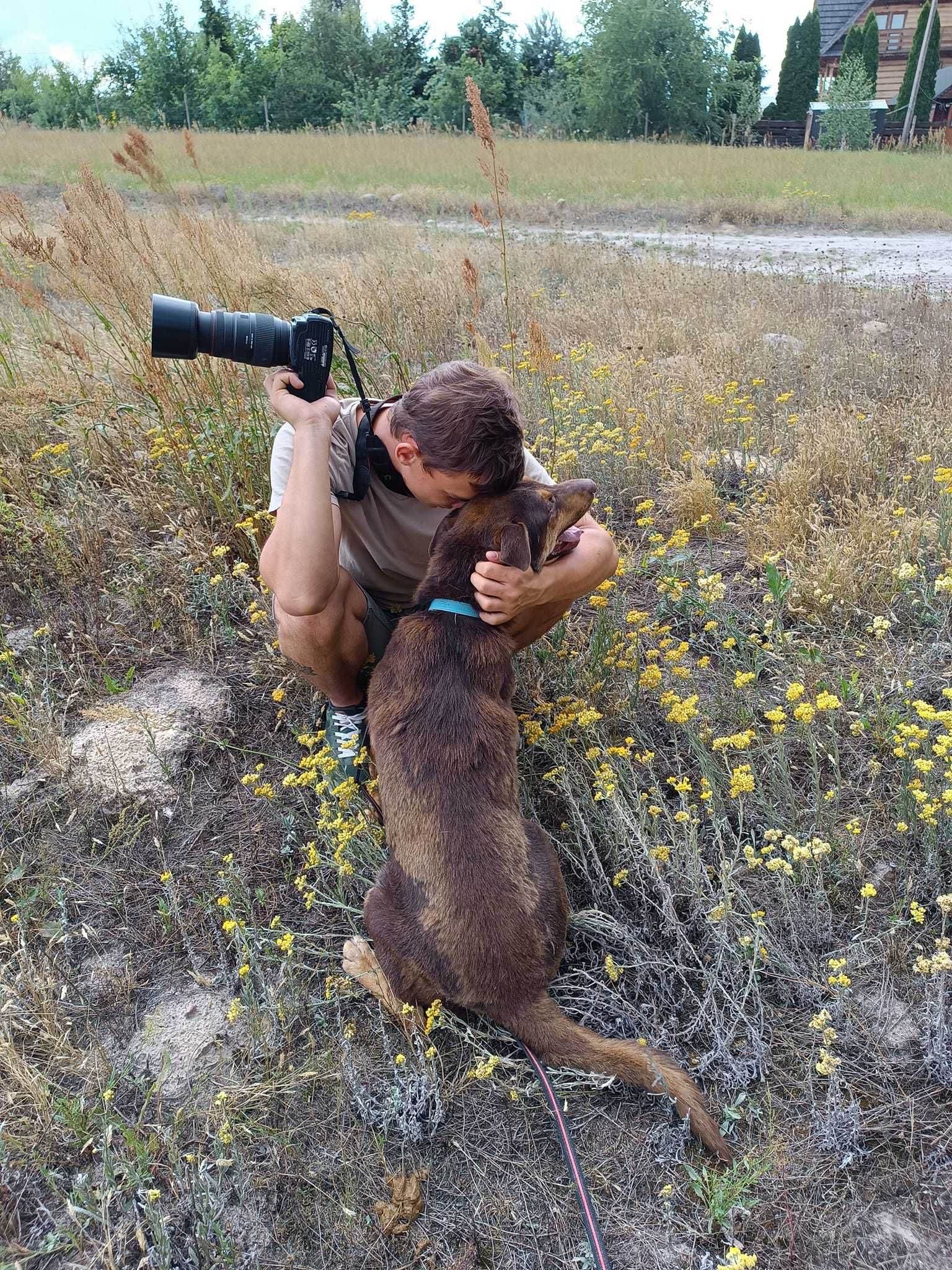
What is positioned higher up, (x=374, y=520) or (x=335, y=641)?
(x=374, y=520)

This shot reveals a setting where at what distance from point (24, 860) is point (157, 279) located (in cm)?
252

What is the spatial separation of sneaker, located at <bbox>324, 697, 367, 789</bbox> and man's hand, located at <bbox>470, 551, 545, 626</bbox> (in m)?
0.71

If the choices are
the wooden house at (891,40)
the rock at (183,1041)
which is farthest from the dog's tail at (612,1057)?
the wooden house at (891,40)

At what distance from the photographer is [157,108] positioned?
31.5 metres

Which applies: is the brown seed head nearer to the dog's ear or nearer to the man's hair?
the man's hair

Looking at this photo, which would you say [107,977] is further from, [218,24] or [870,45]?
[870,45]

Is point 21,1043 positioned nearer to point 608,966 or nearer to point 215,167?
point 608,966

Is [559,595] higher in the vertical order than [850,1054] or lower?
higher

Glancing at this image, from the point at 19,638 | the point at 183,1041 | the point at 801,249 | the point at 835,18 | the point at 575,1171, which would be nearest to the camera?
the point at 575,1171

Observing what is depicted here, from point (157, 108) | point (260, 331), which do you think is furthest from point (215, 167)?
point (260, 331)

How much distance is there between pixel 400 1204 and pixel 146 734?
6.06 feet

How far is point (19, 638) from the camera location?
144 inches

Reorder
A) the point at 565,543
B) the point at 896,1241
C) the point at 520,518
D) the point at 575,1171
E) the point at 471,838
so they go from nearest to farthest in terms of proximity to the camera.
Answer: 1. the point at 896,1241
2. the point at 575,1171
3. the point at 471,838
4. the point at 520,518
5. the point at 565,543

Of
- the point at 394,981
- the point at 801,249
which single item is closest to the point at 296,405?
the point at 394,981
